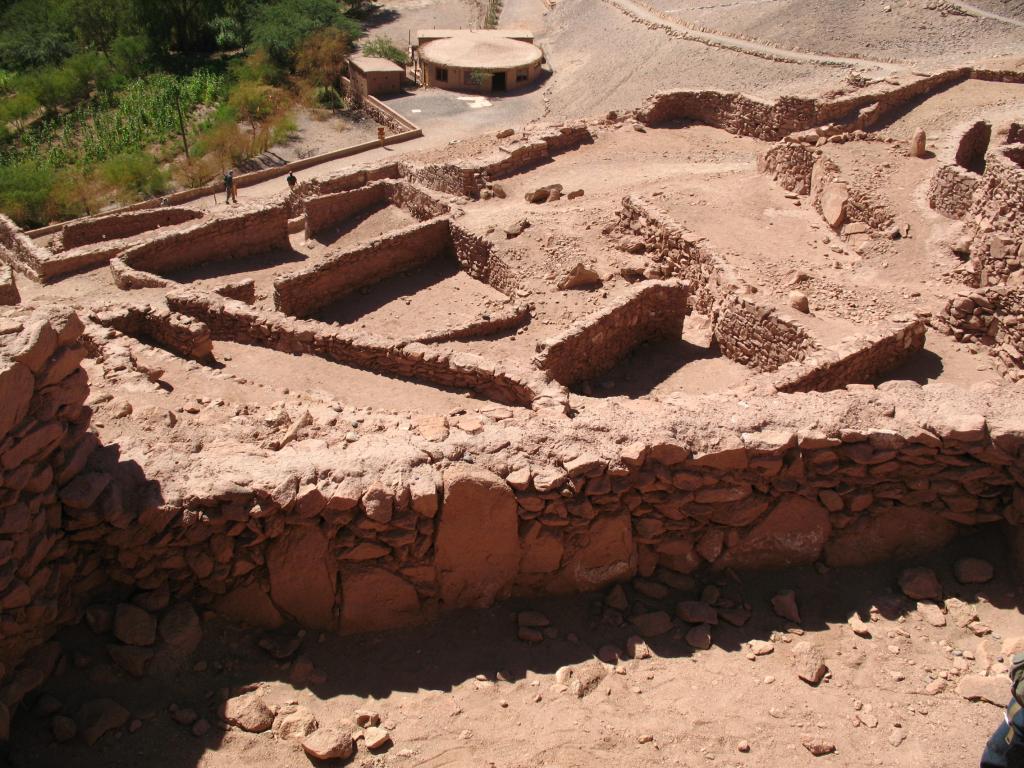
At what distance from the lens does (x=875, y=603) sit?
595 centimetres

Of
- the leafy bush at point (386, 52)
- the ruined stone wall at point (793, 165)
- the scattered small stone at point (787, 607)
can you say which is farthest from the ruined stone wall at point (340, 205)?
the leafy bush at point (386, 52)

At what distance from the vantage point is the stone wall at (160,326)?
10.4 meters

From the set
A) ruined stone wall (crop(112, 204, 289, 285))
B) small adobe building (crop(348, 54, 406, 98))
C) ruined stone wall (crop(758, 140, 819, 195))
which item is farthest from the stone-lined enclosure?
small adobe building (crop(348, 54, 406, 98))

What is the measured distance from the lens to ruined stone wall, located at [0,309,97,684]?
464cm

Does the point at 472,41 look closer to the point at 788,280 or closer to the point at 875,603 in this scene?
the point at 788,280

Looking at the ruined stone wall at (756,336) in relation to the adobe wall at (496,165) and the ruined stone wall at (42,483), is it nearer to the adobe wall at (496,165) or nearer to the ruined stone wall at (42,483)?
the adobe wall at (496,165)

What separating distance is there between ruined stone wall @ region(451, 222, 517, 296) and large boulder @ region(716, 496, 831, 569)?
9.17m

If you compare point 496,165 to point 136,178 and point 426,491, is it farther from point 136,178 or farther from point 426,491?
point 136,178

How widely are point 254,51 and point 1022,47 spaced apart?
123ft

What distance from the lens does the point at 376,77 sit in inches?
1494

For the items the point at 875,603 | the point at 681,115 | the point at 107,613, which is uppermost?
the point at 107,613

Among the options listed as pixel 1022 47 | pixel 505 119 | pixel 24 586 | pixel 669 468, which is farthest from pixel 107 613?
pixel 505 119

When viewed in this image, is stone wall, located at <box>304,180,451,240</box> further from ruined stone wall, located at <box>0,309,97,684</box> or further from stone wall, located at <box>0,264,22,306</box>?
ruined stone wall, located at <box>0,309,97,684</box>

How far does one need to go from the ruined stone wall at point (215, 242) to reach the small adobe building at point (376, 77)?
75.7ft
